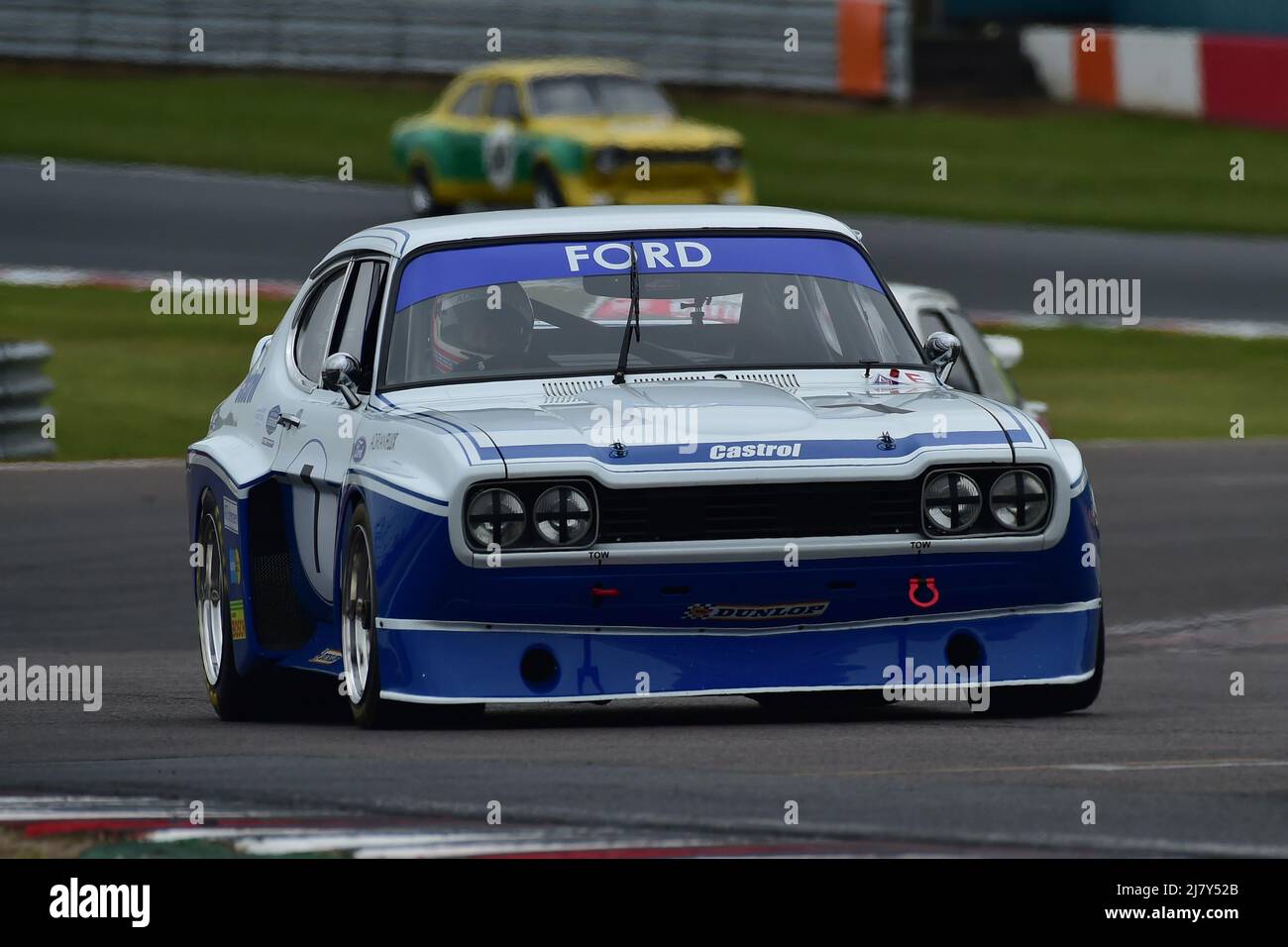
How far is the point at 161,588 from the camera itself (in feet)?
43.3

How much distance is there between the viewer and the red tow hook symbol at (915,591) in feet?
26.0

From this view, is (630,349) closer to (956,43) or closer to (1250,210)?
(1250,210)

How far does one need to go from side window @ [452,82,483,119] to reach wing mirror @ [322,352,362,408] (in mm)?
19137

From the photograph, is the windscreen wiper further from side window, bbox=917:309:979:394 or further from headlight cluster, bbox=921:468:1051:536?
side window, bbox=917:309:979:394

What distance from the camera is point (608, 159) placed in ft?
85.6

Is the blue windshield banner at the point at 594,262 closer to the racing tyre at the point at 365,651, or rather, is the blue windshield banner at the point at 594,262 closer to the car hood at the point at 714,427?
the car hood at the point at 714,427

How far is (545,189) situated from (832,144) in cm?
693

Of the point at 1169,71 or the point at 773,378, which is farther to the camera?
the point at 1169,71

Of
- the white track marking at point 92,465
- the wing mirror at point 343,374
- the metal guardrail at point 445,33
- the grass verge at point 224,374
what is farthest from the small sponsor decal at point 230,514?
the metal guardrail at point 445,33

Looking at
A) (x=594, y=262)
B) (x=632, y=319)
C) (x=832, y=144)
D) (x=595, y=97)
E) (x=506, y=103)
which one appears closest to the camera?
(x=632, y=319)

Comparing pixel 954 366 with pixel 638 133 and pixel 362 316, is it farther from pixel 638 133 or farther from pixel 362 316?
pixel 638 133

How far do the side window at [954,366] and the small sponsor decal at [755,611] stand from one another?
4.75 metres

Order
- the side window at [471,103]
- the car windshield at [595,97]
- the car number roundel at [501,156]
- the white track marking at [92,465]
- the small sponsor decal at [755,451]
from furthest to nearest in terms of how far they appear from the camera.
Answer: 1. the side window at [471,103]
2. the car windshield at [595,97]
3. the car number roundel at [501,156]
4. the white track marking at [92,465]
5. the small sponsor decal at [755,451]

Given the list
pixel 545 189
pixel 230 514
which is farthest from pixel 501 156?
pixel 230 514
